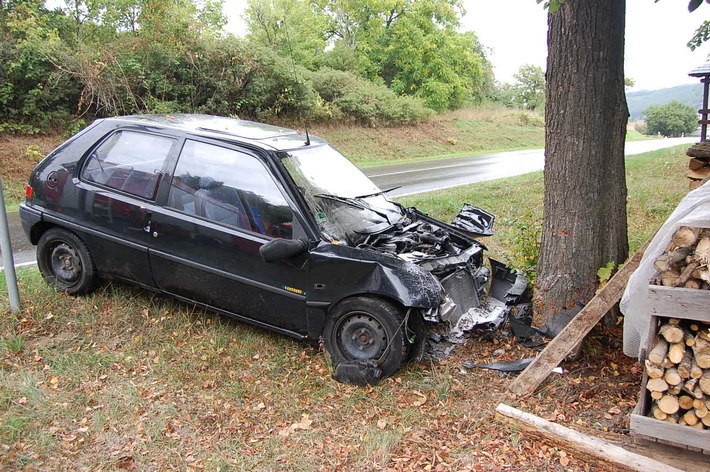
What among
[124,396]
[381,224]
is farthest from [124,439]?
[381,224]

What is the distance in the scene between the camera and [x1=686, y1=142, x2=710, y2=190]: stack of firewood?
5.48 metres

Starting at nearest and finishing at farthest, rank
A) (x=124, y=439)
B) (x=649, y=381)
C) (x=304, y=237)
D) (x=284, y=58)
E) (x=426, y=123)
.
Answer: (x=649, y=381) < (x=124, y=439) < (x=304, y=237) < (x=284, y=58) < (x=426, y=123)

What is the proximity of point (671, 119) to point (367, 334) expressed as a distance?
9089cm

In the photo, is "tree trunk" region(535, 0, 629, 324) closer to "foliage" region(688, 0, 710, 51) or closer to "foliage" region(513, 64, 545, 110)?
"foliage" region(688, 0, 710, 51)

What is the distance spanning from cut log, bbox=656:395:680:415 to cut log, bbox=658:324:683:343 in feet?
1.00

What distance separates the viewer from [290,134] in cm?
537

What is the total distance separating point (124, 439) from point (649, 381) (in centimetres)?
313

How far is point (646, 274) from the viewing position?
10.4 feet

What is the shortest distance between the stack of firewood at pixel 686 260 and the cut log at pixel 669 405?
1.99 feet

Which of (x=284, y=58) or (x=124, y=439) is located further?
(x=284, y=58)

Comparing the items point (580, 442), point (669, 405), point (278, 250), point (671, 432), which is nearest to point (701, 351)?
point (669, 405)

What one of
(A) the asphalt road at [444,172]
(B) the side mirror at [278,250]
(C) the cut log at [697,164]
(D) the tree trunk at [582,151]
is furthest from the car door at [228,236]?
(A) the asphalt road at [444,172]

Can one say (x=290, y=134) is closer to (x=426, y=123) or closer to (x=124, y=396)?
(x=124, y=396)

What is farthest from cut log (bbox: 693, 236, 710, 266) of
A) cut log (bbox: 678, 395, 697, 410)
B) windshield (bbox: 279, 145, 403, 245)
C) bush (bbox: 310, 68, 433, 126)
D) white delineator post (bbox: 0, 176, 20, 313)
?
bush (bbox: 310, 68, 433, 126)
